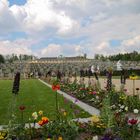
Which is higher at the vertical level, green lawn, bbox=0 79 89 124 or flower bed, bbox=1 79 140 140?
flower bed, bbox=1 79 140 140

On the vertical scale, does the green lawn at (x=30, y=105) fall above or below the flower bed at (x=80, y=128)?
below

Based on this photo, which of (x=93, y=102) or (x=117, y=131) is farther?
(x=93, y=102)

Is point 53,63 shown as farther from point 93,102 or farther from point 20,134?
point 20,134

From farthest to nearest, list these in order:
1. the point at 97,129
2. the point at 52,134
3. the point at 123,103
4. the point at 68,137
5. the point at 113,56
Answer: the point at 113,56
the point at 123,103
the point at 97,129
the point at 52,134
the point at 68,137

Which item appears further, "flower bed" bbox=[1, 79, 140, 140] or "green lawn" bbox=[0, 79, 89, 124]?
"green lawn" bbox=[0, 79, 89, 124]

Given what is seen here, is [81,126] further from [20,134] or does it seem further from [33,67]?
[33,67]

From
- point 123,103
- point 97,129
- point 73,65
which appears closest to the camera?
point 97,129

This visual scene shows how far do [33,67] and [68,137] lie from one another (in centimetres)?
11104

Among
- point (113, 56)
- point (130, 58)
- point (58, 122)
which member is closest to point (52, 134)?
point (58, 122)

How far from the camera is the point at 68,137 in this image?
8203 millimetres

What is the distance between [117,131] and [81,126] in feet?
4.50

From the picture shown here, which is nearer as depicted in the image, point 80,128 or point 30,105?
point 80,128

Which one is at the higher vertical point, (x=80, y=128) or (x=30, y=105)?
(x=80, y=128)

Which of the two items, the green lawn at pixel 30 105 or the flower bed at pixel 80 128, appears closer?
the flower bed at pixel 80 128
